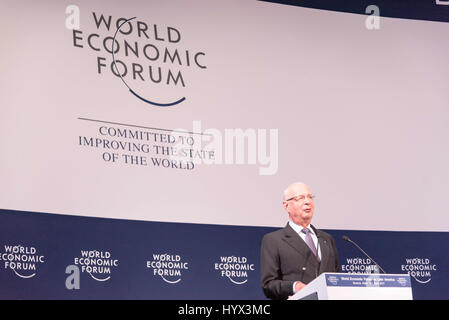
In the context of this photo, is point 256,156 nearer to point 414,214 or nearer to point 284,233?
point 414,214

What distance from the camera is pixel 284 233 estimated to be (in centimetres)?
482

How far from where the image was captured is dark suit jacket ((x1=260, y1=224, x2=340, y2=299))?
459 centimetres

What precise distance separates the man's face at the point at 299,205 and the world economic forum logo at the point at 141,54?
238cm

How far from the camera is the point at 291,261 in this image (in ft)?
15.2

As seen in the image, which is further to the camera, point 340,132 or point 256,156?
point 340,132

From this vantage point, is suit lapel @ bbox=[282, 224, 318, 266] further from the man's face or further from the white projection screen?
the white projection screen

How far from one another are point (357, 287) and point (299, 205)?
4.67 ft

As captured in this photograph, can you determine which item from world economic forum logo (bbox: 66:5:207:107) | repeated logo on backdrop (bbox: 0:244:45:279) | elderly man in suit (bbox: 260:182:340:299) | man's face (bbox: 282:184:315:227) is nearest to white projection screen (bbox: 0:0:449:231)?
world economic forum logo (bbox: 66:5:207:107)

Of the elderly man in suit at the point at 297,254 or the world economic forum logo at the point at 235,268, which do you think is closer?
the elderly man in suit at the point at 297,254

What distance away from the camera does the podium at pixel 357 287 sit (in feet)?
11.3

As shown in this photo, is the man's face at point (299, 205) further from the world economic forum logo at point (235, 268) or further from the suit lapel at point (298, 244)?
the world economic forum logo at point (235, 268)

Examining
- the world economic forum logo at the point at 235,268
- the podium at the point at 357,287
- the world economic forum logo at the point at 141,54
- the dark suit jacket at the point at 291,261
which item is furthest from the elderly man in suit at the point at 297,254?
the world economic forum logo at the point at 141,54

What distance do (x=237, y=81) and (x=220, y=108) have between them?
37 centimetres
